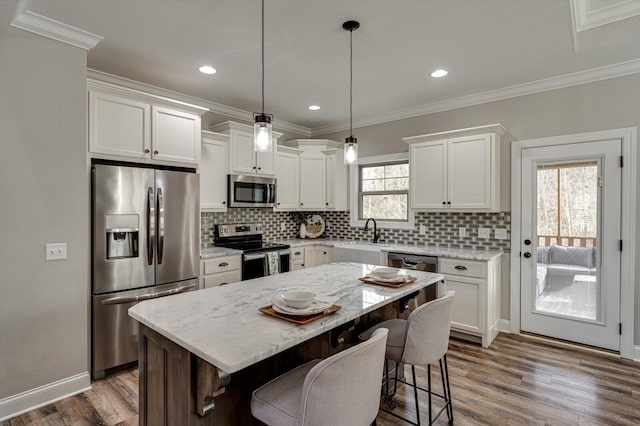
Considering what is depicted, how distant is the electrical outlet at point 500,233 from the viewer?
148 inches

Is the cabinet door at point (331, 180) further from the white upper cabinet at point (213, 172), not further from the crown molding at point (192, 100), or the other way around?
the white upper cabinet at point (213, 172)

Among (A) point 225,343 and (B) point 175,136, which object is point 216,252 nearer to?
(B) point 175,136

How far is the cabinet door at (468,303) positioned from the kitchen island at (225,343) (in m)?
1.58

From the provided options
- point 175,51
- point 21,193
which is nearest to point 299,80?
point 175,51

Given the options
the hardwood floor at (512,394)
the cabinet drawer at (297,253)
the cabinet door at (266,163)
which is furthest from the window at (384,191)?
the hardwood floor at (512,394)

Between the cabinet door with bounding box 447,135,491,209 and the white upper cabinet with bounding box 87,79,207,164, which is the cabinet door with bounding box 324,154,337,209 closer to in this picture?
the cabinet door with bounding box 447,135,491,209

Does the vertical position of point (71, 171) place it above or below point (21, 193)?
above

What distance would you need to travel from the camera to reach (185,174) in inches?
128

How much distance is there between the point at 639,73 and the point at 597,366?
2.64 meters

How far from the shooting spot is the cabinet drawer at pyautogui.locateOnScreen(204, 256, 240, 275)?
3.48m

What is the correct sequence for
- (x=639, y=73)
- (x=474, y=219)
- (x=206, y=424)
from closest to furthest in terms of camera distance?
(x=206, y=424), (x=639, y=73), (x=474, y=219)

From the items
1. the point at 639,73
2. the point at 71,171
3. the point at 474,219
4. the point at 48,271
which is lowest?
the point at 48,271

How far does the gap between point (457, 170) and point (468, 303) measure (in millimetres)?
1434

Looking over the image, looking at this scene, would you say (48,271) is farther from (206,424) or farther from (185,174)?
(206,424)
